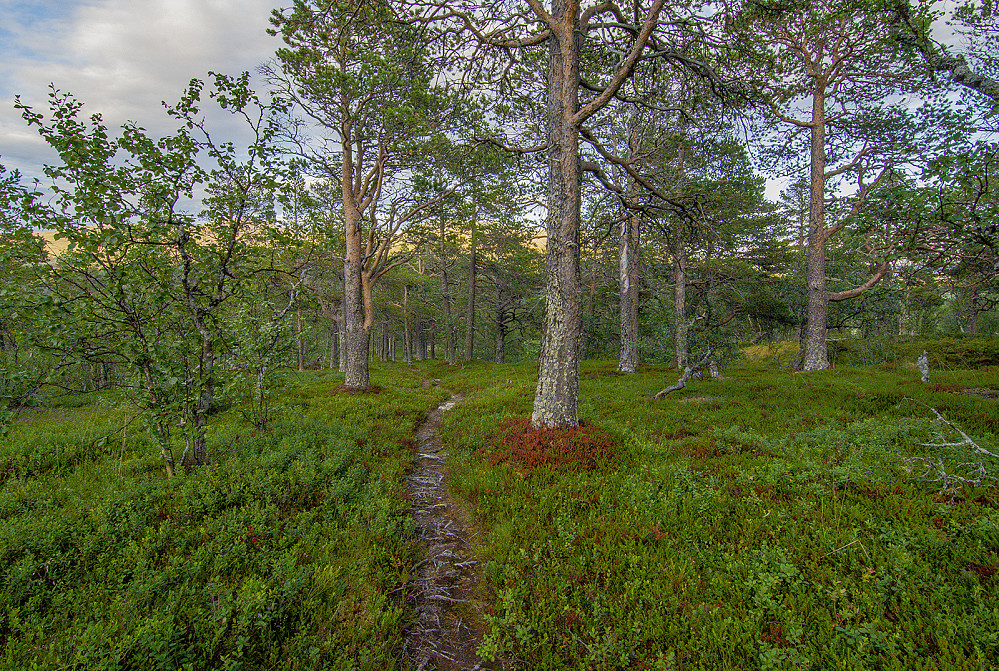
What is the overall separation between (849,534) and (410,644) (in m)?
4.66

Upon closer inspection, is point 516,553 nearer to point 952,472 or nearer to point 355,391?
point 952,472

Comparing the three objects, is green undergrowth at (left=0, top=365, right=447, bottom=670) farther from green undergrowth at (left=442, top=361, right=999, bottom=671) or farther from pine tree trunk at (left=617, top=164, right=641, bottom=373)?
pine tree trunk at (left=617, top=164, right=641, bottom=373)

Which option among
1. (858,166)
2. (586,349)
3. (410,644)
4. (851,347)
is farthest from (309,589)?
(851,347)

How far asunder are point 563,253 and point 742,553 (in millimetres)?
5477

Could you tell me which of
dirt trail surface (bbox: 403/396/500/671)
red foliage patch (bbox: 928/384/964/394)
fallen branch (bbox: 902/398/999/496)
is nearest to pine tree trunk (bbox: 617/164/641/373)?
red foliage patch (bbox: 928/384/964/394)

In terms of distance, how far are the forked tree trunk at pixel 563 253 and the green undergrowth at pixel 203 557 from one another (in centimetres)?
351

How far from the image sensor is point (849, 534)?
3.80 metres

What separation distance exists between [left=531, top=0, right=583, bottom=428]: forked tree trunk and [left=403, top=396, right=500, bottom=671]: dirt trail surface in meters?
2.75

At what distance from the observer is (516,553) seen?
4.44 metres

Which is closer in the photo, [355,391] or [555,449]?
[555,449]

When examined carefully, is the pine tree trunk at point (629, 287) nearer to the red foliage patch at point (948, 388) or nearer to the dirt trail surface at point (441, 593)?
the red foliage patch at point (948, 388)

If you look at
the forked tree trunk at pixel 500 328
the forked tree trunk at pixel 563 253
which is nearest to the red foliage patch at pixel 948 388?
the forked tree trunk at pixel 563 253

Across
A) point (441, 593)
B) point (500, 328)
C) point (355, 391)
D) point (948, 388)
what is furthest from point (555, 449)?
point (500, 328)

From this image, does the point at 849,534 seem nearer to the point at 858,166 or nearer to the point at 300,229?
the point at 300,229
